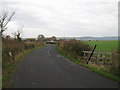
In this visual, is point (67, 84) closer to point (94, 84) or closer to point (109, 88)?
point (94, 84)

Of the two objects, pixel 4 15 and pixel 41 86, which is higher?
pixel 4 15

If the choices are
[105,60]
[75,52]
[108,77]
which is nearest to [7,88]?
[108,77]

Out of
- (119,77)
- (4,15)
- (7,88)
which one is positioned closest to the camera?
(7,88)

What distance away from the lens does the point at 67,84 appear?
28.3 feet

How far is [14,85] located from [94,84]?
11.4 ft

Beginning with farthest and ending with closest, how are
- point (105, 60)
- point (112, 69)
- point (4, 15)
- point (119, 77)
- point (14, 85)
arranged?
point (4, 15), point (105, 60), point (112, 69), point (119, 77), point (14, 85)

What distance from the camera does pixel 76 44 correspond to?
982 inches

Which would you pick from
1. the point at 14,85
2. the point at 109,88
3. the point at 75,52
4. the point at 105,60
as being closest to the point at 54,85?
the point at 14,85

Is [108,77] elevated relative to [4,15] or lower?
lower

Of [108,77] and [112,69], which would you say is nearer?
[108,77]

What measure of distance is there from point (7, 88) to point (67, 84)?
257 cm

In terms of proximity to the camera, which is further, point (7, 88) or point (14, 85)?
point (14, 85)

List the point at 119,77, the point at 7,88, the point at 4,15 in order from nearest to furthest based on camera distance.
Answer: the point at 7,88 → the point at 119,77 → the point at 4,15

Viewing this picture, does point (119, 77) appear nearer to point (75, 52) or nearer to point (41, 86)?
point (41, 86)
